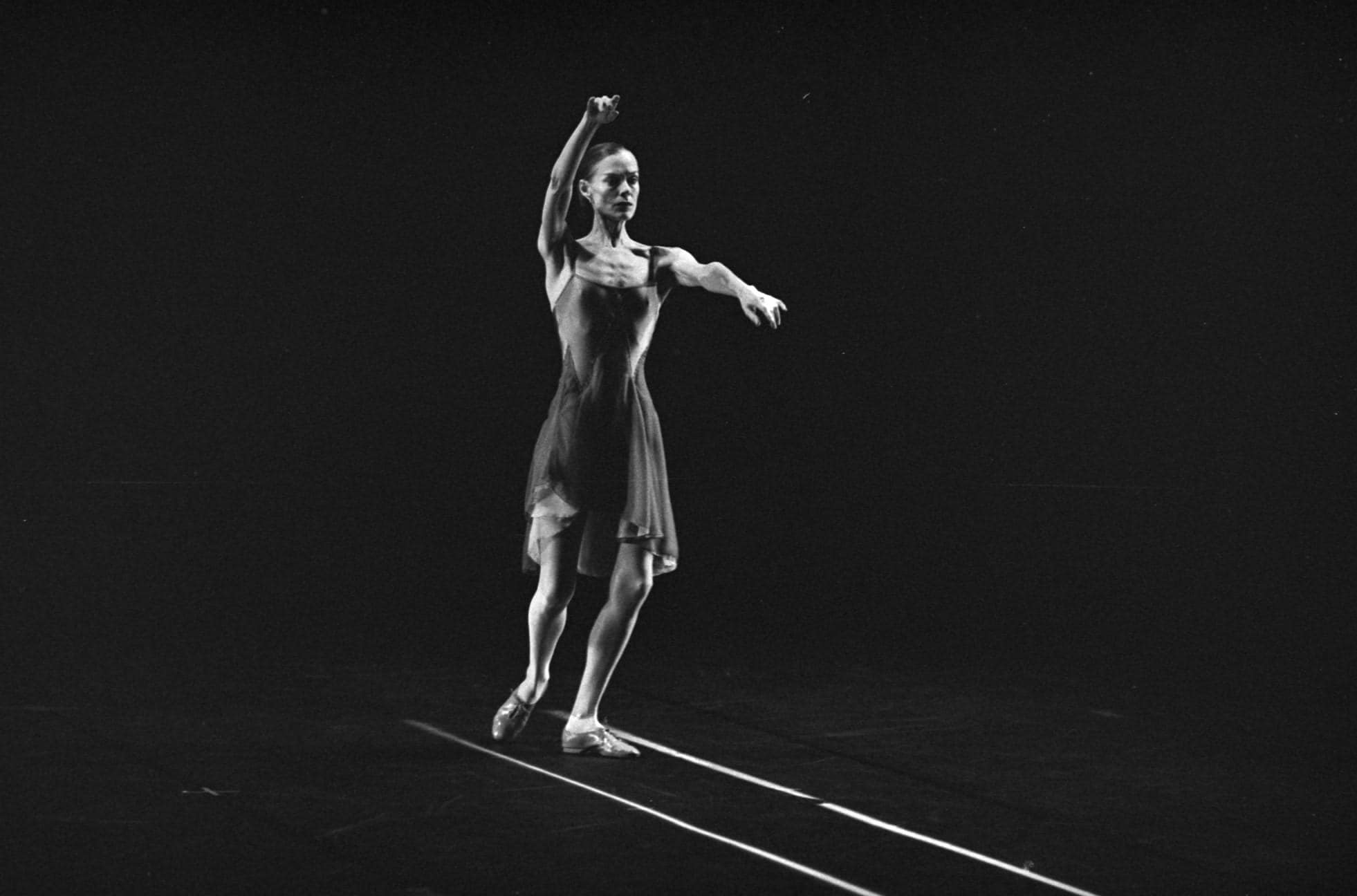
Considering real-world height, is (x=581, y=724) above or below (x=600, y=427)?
below

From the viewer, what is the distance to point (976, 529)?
7.41m

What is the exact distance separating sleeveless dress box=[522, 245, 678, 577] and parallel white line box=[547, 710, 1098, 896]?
0.41 m

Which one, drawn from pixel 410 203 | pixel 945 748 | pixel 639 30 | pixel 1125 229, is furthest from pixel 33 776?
pixel 1125 229

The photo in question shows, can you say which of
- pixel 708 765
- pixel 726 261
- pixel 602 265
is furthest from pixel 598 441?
pixel 726 261

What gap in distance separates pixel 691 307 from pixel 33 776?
4.95m

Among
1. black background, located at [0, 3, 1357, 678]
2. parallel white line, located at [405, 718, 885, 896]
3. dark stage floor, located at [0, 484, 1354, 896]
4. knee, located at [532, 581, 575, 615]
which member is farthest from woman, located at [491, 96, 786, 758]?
black background, located at [0, 3, 1357, 678]

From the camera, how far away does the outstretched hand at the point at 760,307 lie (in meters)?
3.39

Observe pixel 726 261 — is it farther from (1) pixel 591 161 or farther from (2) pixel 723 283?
(2) pixel 723 283

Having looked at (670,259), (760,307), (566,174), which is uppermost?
(566,174)

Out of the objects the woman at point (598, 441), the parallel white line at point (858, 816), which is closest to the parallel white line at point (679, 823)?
the woman at point (598, 441)

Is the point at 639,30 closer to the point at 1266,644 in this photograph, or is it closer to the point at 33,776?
the point at 1266,644

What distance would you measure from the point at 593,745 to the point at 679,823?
604 millimetres

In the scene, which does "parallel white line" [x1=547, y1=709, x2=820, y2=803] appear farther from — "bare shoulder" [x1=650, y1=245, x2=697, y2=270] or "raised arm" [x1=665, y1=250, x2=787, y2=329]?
"bare shoulder" [x1=650, y1=245, x2=697, y2=270]

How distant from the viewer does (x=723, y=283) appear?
351 centimetres
